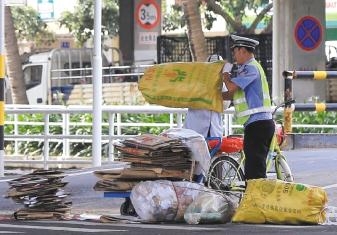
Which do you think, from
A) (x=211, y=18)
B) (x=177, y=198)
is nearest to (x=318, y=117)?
(x=177, y=198)

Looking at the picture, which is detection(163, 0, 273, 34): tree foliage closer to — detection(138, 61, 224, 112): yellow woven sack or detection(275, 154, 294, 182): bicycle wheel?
detection(275, 154, 294, 182): bicycle wheel

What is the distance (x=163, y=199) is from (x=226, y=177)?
128 cm

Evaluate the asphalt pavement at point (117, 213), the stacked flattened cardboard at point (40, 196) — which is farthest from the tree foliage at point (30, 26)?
the stacked flattened cardboard at point (40, 196)

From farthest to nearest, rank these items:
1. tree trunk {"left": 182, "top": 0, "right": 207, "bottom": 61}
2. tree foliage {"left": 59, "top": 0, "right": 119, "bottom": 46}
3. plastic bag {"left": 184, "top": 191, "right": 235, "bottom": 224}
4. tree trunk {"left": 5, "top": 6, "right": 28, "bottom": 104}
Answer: tree foliage {"left": 59, "top": 0, "right": 119, "bottom": 46} → tree trunk {"left": 5, "top": 6, "right": 28, "bottom": 104} → tree trunk {"left": 182, "top": 0, "right": 207, "bottom": 61} → plastic bag {"left": 184, "top": 191, "right": 235, "bottom": 224}

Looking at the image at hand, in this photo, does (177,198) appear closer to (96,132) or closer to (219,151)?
(219,151)

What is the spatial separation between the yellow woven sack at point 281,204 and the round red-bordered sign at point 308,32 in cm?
1431

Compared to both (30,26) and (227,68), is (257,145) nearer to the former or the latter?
(227,68)

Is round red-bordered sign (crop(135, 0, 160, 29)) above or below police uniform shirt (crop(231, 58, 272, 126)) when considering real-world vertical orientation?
above

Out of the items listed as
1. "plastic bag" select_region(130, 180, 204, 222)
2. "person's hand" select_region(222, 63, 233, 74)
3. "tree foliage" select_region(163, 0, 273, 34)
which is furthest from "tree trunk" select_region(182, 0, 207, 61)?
"plastic bag" select_region(130, 180, 204, 222)

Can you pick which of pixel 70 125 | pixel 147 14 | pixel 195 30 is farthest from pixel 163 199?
pixel 147 14

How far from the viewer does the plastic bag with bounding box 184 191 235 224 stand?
33.3ft

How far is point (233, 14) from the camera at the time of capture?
44.7 metres

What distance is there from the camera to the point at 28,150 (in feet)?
78.3

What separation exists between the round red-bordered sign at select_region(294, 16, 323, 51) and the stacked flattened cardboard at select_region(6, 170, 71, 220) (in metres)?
14.2
